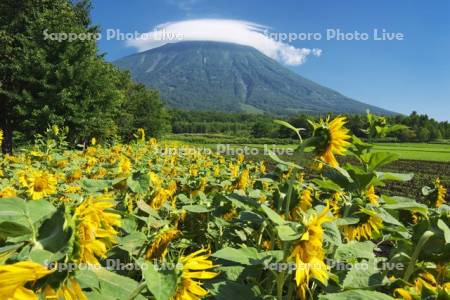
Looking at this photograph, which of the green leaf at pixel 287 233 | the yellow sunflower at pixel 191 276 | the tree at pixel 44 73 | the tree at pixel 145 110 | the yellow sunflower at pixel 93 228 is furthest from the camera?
the tree at pixel 145 110

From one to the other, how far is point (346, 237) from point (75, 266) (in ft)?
5.36

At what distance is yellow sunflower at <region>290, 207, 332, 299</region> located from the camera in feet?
4.36

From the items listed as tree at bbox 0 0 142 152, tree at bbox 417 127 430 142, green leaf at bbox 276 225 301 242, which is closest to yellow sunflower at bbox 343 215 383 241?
green leaf at bbox 276 225 301 242

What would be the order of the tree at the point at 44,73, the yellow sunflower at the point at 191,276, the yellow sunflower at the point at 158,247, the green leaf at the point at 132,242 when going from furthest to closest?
the tree at the point at 44,73
the yellow sunflower at the point at 158,247
the green leaf at the point at 132,242
the yellow sunflower at the point at 191,276

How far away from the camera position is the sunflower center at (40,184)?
303 cm

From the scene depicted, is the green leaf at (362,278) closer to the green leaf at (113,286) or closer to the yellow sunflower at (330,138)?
the yellow sunflower at (330,138)

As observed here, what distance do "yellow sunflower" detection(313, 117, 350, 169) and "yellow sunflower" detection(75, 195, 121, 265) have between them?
3.30ft

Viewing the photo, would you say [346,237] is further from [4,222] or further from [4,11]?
[4,11]

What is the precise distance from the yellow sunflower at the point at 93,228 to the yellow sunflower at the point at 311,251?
1.97 feet

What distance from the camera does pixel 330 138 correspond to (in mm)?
1802

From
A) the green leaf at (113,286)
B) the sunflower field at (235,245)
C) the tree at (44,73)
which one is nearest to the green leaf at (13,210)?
the sunflower field at (235,245)

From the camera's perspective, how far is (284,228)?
1.36 meters

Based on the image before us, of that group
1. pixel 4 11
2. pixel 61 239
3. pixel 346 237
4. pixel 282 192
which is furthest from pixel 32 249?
pixel 4 11

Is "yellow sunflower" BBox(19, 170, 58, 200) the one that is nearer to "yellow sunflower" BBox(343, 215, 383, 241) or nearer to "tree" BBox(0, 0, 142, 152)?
"yellow sunflower" BBox(343, 215, 383, 241)
